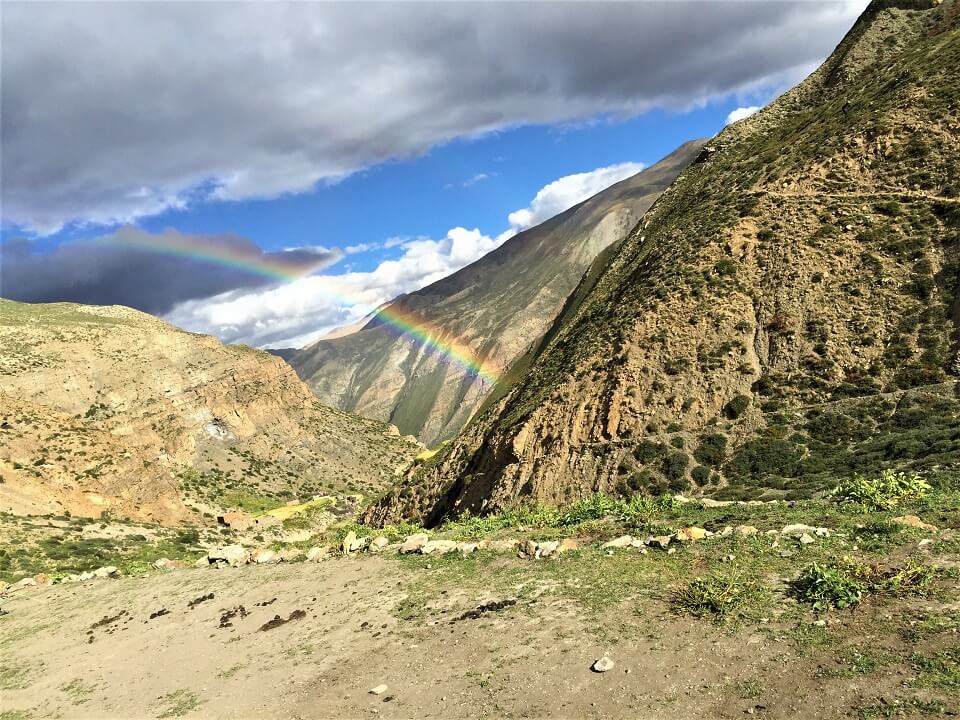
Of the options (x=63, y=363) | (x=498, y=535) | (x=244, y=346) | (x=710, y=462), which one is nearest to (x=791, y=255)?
(x=710, y=462)

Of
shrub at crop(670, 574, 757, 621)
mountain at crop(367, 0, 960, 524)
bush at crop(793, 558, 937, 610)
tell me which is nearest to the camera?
bush at crop(793, 558, 937, 610)

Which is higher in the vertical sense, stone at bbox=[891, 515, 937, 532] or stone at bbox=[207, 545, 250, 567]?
stone at bbox=[207, 545, 250, 567]

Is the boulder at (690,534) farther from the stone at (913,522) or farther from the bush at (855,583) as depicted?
the stone at (913,522)

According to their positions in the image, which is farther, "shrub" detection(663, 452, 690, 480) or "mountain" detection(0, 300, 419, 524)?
"mountain" detection(0, 300, 419, 524)

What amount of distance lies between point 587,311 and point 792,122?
2478 centimetres

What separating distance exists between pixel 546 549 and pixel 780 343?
77.5 ft

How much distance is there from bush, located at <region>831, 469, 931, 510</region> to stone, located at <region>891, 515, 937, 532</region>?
5.39 feet

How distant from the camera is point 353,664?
1123 cm

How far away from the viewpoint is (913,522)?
468 inches

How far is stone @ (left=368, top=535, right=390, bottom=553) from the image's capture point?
19.7 metres

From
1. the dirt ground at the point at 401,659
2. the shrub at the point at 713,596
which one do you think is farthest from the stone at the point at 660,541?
the dirt ground at the point at 401,659

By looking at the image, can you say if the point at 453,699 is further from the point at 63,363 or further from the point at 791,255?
the point at 63,363

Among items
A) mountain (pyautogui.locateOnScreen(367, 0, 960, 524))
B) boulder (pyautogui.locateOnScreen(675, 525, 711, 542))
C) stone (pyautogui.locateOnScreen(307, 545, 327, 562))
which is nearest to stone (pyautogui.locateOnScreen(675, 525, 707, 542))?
boulder (pyautogui.locateOnScreen(675, 525, 711, 542))

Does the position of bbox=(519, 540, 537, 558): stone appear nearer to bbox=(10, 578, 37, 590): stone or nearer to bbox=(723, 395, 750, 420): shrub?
bbox=(723, 395, 750, 420): shrub
